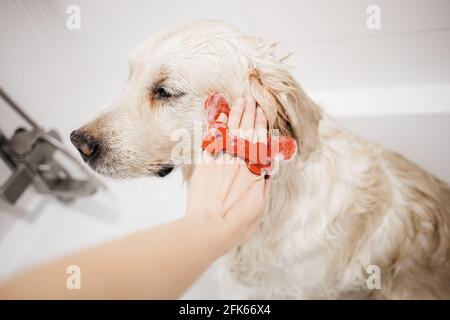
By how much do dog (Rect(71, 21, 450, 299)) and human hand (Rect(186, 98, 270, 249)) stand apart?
4 centimetres

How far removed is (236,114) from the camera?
725 millimetres

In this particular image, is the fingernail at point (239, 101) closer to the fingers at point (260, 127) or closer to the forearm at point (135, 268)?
the fingers at point (260, 127)

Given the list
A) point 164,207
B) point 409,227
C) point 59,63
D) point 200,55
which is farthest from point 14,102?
point 409,227

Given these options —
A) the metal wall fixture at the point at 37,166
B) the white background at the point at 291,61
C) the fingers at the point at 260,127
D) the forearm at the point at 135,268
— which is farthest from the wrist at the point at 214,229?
the metal wall fixture at the point at 37,166

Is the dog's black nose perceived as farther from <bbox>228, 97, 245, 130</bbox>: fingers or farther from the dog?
<bbox>228, 97, 245, 130</bbox>: fingers

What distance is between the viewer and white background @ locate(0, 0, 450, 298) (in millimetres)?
995

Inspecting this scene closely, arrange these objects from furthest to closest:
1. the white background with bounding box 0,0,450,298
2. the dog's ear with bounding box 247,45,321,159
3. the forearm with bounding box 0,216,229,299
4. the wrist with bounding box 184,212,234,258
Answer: the white background with bounding box 0,0,450,298, the dog's ear with bounding box 247,45,321,159, the wrist with bounding box 184,212,234,258, the forearm with bounding box 0,216,229,299

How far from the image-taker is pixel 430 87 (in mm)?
1103

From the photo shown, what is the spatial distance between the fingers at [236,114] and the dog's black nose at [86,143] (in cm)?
31

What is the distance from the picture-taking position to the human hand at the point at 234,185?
27.3 inches

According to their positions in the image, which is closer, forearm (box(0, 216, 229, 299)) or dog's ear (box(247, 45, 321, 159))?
forearm (box(0, 216, 229, 299))

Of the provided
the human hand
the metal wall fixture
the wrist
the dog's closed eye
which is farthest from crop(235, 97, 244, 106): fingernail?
the metal wall fixture

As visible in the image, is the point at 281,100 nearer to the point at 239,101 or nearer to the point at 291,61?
the point at 239,101

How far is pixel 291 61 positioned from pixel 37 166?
Answer: 1107 mm
